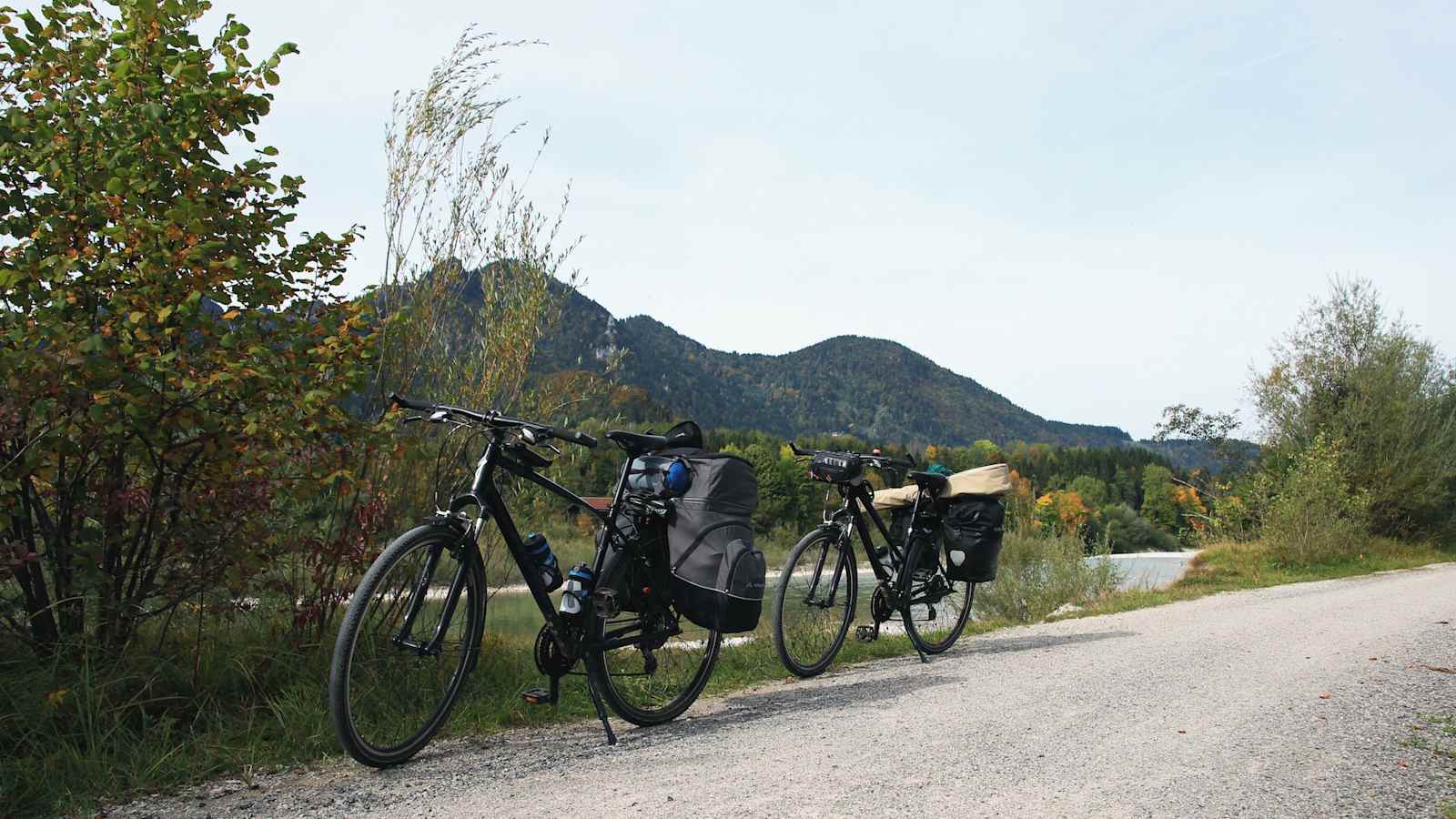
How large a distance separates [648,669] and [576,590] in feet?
2.09

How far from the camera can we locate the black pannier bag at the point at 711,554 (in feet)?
15.1

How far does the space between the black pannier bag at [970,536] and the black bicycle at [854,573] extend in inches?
2.9

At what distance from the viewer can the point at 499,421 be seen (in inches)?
157

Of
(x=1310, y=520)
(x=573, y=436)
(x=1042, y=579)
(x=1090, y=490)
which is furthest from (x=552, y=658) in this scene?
(x=1090, y=490)

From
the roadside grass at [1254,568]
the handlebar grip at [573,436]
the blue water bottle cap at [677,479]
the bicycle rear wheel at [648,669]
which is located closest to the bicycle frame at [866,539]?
the bicycle rear wheel at [648,669]

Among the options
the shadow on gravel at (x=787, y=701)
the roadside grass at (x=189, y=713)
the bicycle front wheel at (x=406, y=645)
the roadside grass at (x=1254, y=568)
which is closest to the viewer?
the roadside grass at (x=189, y=713)

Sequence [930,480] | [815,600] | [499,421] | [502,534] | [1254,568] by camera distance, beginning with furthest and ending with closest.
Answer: [1254,568] → [930,480] → [815,600] → [502,534] → [499,421]

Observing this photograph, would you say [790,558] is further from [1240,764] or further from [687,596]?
[1240,764]

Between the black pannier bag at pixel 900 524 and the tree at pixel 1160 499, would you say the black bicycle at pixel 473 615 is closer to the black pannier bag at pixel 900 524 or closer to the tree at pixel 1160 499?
the black pannier bag at pixel 900 524

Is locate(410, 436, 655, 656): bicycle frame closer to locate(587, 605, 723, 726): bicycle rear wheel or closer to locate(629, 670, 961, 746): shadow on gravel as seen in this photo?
locate(587, 605, 723, 726): bicycle rear wheel

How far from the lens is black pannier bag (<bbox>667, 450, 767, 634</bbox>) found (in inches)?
181

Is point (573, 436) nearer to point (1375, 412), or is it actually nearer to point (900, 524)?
point (900, 524)

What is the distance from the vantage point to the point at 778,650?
586 centimetres

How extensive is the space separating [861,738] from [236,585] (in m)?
2.88
